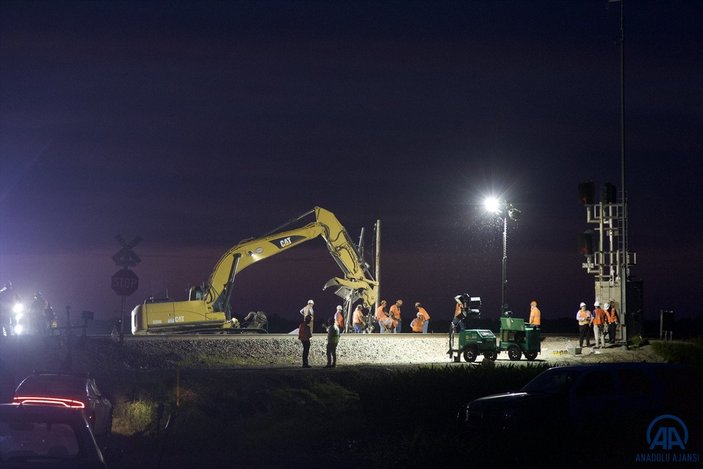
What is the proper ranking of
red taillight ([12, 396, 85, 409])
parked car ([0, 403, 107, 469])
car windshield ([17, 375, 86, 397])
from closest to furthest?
1. parked car ([0, 403, 107, 469])
2. red taillight ([12, 396, 85, 409])
3. car windshield ([17, 375, 86, 397])

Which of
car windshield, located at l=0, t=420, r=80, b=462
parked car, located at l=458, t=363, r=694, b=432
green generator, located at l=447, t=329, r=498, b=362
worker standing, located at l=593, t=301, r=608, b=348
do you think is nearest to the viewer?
car windshield, located at l=0, t=420, r=80, b=462

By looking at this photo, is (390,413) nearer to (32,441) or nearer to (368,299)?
(32,441)

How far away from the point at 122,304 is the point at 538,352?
15472mm

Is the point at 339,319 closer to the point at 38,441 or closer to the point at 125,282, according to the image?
the point at 125,282

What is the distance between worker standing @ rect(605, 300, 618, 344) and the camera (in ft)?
137

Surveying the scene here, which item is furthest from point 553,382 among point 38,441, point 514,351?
point 514,351

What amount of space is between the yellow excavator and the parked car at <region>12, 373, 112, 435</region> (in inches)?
834

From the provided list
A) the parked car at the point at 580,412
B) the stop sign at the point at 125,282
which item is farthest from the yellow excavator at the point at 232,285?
the parked car at the point at 580,412

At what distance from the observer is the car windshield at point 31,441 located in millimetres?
10180

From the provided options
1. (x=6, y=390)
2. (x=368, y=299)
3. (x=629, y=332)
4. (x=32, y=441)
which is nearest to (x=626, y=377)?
(x=32, y=441)

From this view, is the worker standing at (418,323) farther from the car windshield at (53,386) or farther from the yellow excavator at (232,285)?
the car windshield at (53,386)

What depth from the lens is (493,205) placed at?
4006 centimetres

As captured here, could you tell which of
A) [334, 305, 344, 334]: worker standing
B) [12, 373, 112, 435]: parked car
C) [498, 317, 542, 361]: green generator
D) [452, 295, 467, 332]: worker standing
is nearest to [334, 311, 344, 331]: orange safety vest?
[334, 305, 344, 334]: worker standing

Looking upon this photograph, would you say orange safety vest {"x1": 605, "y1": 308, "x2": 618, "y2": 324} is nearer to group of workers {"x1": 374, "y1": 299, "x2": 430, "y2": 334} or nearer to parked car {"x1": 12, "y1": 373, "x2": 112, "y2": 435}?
group of workers {"x1": 374, "y1": 299, "x2": 430, "y2": 334}
